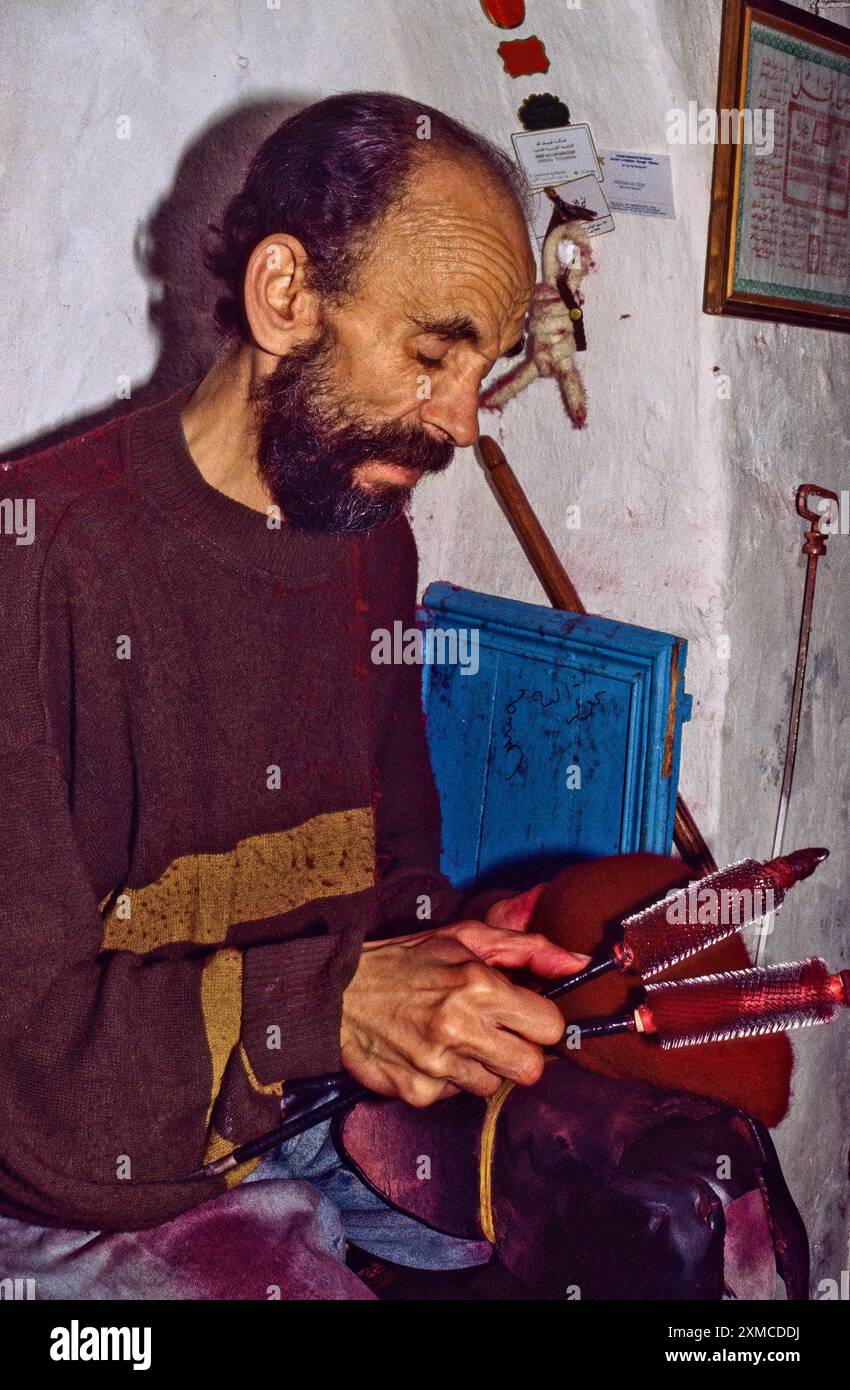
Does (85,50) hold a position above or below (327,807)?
above

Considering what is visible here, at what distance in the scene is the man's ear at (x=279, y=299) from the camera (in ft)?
4.54

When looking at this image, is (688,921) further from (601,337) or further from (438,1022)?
(601,337)

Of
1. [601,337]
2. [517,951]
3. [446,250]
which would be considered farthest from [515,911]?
[601,337]

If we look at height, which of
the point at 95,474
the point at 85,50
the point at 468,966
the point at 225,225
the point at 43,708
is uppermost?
the point at 85,50

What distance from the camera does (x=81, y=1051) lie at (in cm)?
118

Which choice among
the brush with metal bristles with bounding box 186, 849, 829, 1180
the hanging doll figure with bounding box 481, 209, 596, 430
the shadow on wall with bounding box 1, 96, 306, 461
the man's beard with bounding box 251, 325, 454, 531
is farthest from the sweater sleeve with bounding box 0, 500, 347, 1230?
the hanging doll figure with bounding box 481, 209, 596, 430

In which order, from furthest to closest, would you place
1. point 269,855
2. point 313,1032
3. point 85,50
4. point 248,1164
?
point 85,50 → point 269,855 → point 248,1164 → point 313,1032

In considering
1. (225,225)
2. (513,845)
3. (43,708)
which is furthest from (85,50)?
(513,845)

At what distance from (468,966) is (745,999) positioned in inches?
10.6

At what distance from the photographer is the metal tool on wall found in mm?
2168

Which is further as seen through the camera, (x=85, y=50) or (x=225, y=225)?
(x=85, y=50)

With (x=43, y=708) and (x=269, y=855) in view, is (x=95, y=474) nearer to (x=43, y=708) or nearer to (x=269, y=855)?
(x=43, y=708)

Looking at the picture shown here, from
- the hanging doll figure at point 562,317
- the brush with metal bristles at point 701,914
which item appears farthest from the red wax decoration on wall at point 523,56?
the brush with metal bristles at point 701,914

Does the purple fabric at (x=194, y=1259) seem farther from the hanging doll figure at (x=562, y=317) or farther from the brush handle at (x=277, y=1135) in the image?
the hanging doll figure at (x=562, y=317)
